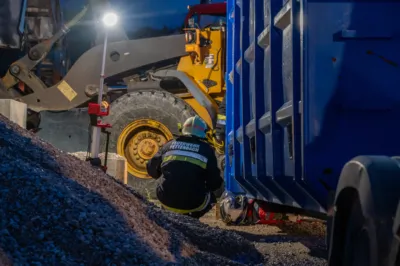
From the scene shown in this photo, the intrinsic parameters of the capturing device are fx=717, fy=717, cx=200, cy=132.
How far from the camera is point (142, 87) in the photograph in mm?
9695

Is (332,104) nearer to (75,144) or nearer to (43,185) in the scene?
(43,185)

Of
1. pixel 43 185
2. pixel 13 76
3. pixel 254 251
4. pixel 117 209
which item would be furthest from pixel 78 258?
pixel 13 76

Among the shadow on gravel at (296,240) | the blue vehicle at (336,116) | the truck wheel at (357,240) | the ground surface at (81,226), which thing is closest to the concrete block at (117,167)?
the shadow on gravel at (296,240)

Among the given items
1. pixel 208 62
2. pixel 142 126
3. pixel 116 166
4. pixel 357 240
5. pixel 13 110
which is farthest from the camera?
pixel 142 126

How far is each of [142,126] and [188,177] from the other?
2.56 m

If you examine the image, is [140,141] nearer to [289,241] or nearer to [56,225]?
[289,241]

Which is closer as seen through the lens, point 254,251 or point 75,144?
point 254,251

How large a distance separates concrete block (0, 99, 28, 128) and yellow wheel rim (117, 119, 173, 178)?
2.00 meters

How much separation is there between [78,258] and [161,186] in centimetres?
411

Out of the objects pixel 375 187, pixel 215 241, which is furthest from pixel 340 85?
pixel 215 241

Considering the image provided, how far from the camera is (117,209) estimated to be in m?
4.15

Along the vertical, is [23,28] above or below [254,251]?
above

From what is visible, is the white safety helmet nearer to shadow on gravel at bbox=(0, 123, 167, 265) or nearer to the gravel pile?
the gravel pile

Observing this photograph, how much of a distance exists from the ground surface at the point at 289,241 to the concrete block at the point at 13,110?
7.68ft
